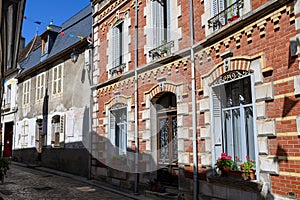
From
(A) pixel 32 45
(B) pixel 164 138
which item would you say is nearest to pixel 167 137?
(B) pixel 164 138

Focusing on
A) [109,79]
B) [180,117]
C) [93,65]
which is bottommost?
[180,117]

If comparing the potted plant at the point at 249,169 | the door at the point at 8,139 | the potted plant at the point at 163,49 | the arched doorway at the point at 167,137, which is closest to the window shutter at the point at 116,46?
the potted plant at the point at 163,49

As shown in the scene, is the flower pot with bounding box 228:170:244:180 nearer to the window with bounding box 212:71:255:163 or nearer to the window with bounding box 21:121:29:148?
the window with bounding box 212:71:255:163

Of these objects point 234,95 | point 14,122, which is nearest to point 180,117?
point 234,95

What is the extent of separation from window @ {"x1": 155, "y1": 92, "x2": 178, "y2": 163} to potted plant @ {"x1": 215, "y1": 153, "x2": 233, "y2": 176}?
170cm

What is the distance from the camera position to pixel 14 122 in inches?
677

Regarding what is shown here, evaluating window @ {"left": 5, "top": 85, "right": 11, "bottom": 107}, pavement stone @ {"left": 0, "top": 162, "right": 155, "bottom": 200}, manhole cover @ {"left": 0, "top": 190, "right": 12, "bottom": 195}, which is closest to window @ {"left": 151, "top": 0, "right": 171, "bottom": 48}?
pavement stone @ {"left": 0, "top": 162, "right": 155, "bottom": 200}

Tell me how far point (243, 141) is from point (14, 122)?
15293mm

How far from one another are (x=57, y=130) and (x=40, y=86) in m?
3.06

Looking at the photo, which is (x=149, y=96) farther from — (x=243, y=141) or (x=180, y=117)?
(x=243, y=141)

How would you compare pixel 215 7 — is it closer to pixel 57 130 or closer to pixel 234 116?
pixel 234 116

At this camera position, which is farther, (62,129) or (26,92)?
(26,92)

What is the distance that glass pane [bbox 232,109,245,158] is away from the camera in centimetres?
530

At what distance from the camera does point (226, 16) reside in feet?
18.6
